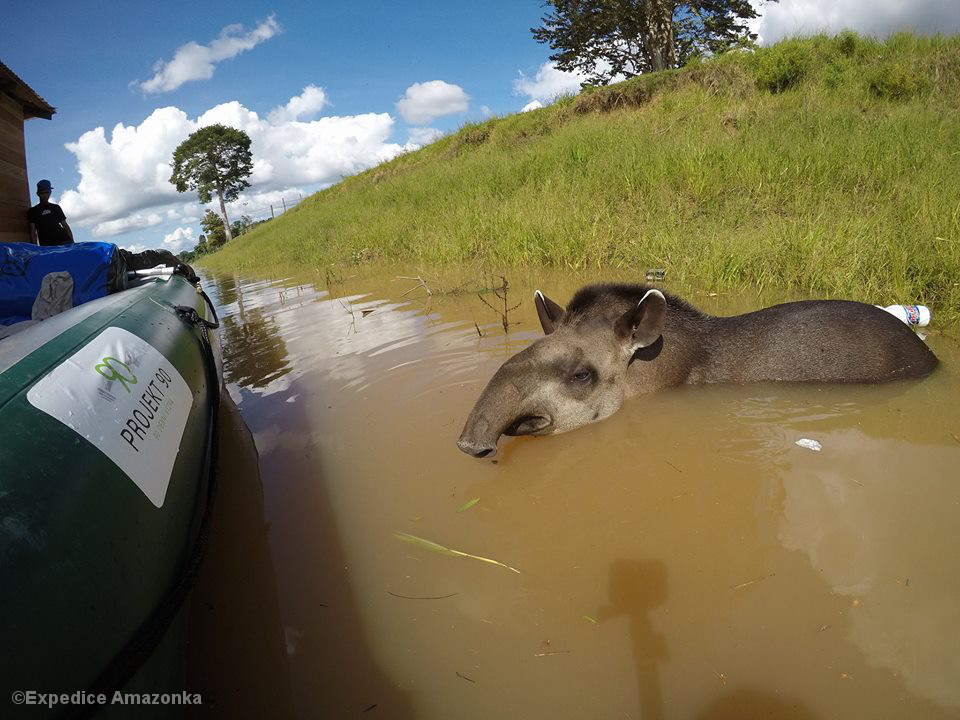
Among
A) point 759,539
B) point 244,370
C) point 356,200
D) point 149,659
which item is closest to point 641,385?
point 759,539

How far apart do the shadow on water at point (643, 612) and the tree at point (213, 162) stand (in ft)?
175

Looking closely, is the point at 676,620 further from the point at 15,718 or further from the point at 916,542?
the point at 15,718

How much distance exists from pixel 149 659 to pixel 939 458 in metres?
3.34

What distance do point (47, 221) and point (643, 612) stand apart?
368 inches

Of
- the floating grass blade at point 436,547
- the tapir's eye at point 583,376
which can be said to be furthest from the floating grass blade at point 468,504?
the tapir's eye at point 583,376

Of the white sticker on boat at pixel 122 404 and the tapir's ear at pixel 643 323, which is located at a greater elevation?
the white sticker on boat at pixel 122 404

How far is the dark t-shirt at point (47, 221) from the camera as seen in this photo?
289 inches

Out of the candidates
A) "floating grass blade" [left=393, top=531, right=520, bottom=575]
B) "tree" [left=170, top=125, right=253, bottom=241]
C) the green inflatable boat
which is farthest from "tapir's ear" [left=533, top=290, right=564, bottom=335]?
"tree" [left=170, top=125, right=253, bottom=241]

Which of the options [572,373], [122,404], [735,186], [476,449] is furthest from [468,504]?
[735,186]

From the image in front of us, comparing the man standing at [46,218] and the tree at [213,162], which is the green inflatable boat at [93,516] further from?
the tree at [213,162]

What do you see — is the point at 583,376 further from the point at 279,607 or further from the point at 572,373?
the point at 279,607

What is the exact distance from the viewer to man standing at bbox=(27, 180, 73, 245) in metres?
7.34

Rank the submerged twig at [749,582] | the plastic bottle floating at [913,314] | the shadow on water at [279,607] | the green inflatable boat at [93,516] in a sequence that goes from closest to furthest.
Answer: the green inflatable boat at [93,516] → the shadow on water at [279,607] → the submerged twig at [749,582] → the plastic bottle floating at [913,314]

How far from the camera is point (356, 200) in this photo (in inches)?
737
